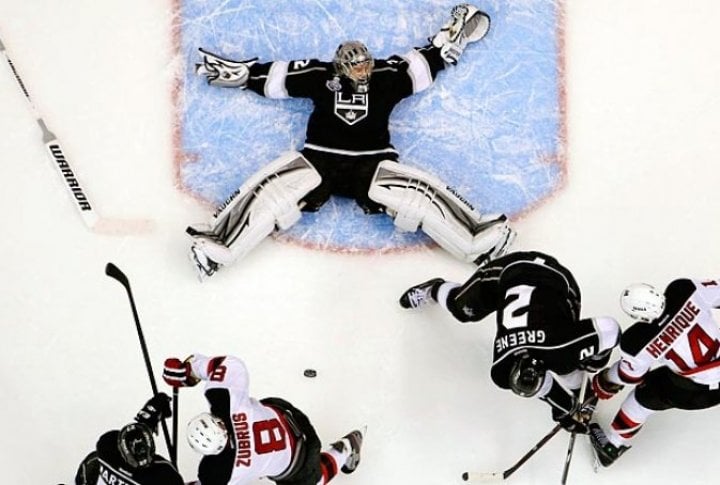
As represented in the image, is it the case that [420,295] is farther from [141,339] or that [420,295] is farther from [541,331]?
[141,339]

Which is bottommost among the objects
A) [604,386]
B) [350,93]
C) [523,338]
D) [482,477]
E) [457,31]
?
[482,477]

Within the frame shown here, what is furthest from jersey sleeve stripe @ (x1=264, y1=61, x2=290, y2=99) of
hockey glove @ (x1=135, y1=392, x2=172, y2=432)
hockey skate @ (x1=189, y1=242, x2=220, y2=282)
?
hockey glove @ (x1=135, y1=392, x2=172, y2=432)

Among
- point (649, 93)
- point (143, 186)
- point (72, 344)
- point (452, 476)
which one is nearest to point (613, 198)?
point (649, 93)

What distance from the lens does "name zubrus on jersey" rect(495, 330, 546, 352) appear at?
4551 mm

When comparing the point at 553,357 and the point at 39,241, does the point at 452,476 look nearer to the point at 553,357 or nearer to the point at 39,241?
the point at 553,357

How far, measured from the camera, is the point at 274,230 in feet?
18.1

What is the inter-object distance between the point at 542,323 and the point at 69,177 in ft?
7.99

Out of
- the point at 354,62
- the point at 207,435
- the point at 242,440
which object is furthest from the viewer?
the point at 354,62

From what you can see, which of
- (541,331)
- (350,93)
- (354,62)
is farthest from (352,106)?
(541,331)

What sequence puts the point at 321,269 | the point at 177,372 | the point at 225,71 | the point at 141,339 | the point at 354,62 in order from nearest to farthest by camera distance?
the point at 177,372, the point at 141,339, the point at 354,62, the point at 321,269, the point at 225,71

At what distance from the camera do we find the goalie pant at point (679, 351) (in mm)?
4566

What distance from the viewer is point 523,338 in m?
4.56

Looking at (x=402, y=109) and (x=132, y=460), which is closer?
(x=132, y=460)

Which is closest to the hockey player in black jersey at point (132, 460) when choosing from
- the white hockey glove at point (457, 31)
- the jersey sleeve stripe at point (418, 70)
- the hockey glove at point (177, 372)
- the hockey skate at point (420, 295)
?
the hockey glove at point (177, 372)
